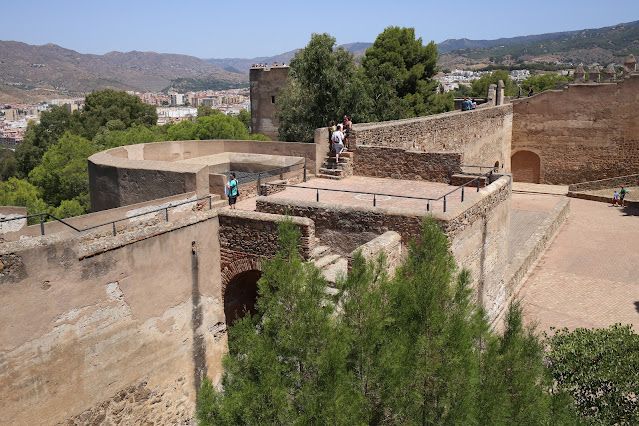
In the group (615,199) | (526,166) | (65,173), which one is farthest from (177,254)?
(526,166)

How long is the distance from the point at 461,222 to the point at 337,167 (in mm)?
5437

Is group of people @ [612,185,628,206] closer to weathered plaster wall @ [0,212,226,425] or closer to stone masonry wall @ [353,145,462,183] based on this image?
stone masonry wall @ [353,145,462,183]

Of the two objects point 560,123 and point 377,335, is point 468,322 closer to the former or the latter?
point 377,335

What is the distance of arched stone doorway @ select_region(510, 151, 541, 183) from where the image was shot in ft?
99.8

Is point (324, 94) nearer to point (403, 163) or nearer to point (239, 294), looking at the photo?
point (403, 163)

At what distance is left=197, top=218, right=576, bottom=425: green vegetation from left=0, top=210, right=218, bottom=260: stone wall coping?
9.72ft

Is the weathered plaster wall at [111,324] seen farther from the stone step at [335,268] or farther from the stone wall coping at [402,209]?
the stone step at [335,268]

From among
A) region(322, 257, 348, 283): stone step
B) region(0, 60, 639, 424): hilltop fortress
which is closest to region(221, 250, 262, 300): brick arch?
region(0, 60, 639, 424): hilltop fortress

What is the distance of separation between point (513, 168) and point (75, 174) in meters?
22.0

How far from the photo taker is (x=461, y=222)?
10.1 m

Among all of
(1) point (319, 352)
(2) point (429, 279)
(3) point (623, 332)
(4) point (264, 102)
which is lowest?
(3) point (623, 332)

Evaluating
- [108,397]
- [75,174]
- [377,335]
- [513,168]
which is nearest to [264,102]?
[75,174]

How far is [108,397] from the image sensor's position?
8594mm

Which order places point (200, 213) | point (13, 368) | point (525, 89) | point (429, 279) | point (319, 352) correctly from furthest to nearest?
point (525, 89) → point (200, 213) → point (13, 368) → point (429, 279) → point (319, 352)
